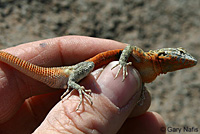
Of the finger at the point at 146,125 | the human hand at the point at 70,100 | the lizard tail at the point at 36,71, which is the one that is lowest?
the finger at the point at 146,125

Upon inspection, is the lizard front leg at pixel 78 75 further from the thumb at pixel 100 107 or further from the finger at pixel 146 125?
the finger at pixel 146 125

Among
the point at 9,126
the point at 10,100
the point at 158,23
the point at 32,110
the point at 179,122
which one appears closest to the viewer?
the point at 10,100

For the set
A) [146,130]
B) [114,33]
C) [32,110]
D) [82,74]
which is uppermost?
[82,74]

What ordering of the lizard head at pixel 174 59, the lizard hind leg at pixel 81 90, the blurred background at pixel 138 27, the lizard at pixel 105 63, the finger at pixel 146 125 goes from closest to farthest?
the lizard hind leg at pixel 81 90, the lizard at pixel 105 63, the lizard head at pixel 174 59, the finger at pixel 146 125, the blurred background at pixel 138 27

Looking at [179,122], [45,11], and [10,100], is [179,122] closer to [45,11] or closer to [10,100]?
[10,100]

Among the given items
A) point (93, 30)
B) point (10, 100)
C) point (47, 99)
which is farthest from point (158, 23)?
point (10, 100)

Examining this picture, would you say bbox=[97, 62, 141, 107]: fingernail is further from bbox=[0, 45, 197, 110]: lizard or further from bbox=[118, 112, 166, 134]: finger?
bbox=[118, 112, 166, 134]: finger

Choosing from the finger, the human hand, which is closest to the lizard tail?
the human hand

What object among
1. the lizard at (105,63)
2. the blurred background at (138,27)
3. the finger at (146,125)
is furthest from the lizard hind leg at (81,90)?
the blurred background at (138,27)
